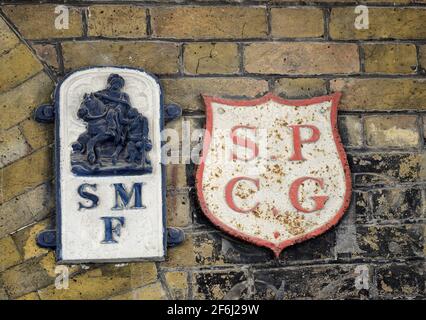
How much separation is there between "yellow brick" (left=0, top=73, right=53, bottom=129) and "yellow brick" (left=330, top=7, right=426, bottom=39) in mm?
886

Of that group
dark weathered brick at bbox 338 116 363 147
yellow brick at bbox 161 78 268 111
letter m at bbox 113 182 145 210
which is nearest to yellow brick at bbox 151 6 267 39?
yellow brick at bbox 161 78 268 111

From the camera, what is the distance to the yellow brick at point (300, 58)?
2346mm

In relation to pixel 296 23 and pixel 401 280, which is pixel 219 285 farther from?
pixel 296 23

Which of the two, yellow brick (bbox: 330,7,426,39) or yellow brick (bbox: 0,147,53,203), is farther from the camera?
yellow brick (bbox: 330,7,426,39)

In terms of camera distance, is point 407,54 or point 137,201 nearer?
point 137,201

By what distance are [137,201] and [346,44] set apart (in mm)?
803

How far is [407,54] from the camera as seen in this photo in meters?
2.40

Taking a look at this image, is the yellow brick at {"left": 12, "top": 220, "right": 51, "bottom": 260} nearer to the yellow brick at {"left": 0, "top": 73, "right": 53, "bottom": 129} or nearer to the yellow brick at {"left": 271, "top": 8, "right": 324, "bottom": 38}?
the yellow brick at {"left": 0, "top": 73, "right": 53, "bottom": 129}

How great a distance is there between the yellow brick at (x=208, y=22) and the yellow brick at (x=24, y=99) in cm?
36

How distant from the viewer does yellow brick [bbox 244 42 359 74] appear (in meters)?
2.35

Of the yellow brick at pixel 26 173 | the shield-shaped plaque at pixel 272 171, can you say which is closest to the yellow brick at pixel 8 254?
the yellow brick at pixel 26 173

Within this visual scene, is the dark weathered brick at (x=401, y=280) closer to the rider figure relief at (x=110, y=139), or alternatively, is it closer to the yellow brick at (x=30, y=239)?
the rider figure relief at (x=110, y=139)
